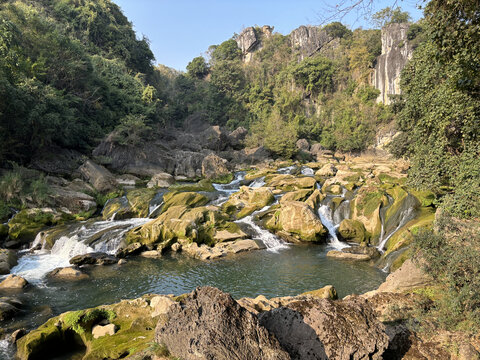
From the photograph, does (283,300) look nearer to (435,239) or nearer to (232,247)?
(435,239)

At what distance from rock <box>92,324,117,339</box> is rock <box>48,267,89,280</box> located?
19.1 feet

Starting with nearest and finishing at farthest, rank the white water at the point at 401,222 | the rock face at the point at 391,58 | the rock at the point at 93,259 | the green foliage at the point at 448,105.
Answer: the green foliage at the point at 448,105 → the rock at the point at 93,259 → the white water at the point at 401,222 → the rock face at the point at 391,58

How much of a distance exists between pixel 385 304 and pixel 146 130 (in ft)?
97.0

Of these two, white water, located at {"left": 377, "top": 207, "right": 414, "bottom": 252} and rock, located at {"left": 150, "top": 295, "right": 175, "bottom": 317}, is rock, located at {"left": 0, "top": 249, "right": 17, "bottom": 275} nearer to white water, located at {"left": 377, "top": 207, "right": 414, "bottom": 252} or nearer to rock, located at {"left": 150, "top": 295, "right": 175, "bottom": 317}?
rock, located at {"left": 150, "top": 295, "right": 175, "bottom": 317}

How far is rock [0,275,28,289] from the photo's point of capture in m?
10.9

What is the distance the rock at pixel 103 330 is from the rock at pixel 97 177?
1712 centimetres

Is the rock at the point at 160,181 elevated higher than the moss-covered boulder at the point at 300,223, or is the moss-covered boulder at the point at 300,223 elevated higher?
the rock at the point at 160,181

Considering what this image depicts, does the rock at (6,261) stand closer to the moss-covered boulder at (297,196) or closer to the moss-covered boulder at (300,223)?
the moss-covered boulder at (300,223)

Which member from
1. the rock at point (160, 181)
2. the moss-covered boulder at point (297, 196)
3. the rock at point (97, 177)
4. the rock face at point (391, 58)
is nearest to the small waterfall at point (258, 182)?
the moss-covered boulder at point (297, 196)

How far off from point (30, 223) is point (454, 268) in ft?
63.1

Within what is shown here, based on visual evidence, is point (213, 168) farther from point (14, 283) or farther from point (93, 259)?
point (14, 283)

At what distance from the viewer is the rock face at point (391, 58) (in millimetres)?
45094

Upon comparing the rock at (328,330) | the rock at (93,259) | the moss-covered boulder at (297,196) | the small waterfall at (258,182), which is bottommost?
Answer: the rock at (93,259)

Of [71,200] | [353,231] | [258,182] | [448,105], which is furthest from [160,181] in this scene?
[448,105]
